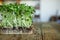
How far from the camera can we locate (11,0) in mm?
6242

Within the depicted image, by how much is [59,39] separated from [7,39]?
64 cm

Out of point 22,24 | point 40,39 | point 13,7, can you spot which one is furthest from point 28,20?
point 40,39

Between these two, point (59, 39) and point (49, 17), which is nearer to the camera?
point (59, 39)

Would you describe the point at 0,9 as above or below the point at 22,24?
above

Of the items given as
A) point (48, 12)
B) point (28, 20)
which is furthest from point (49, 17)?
point (28, 20)

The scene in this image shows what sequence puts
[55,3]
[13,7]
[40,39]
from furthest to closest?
[55,3]
[13,7]
[40,39]

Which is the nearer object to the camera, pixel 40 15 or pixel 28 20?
pixel 28 20

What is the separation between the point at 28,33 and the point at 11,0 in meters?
4.02

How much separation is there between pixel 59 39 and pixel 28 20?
1.95 feet

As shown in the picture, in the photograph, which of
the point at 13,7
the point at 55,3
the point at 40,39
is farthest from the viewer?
the point at 55,3

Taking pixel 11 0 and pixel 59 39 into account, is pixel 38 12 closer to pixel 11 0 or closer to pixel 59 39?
pixel 11 0

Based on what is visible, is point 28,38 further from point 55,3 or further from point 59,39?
point 55,3

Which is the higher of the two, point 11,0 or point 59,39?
point 11,0

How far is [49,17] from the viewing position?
6324mm
